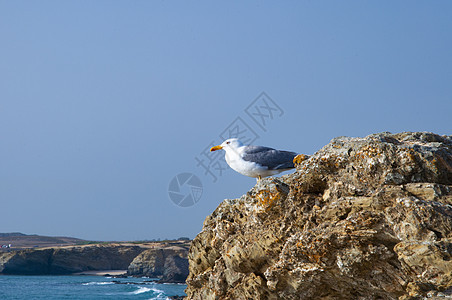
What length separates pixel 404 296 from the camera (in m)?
6.80

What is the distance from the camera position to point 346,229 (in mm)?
7090

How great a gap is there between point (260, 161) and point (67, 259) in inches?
5157

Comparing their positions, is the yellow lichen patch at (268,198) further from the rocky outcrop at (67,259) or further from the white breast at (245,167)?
the rocky outcrop at (67,259)

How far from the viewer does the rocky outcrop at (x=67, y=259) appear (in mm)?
129250

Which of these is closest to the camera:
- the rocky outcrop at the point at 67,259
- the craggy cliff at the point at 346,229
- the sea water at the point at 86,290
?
the craggy cliff at the point at 346,229

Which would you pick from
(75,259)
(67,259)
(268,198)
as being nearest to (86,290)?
(75,259)

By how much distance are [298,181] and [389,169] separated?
1.48m

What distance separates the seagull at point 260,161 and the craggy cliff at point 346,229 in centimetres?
205

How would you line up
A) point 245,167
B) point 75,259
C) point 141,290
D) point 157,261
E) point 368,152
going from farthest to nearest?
point 75,259 → point 157,261 → point 141,290 → point 245,167 → point 368,152

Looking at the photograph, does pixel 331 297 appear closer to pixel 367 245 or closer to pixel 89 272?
pixel 367 245

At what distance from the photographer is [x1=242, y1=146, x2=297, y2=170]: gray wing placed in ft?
36.5

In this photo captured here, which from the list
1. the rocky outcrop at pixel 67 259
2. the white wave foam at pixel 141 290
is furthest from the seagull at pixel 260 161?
the rocky outcrop at pixel 67 259

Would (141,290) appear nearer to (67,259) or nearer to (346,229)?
(67,259)

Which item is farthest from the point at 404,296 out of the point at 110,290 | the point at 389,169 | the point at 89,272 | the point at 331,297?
the point at 89,272
